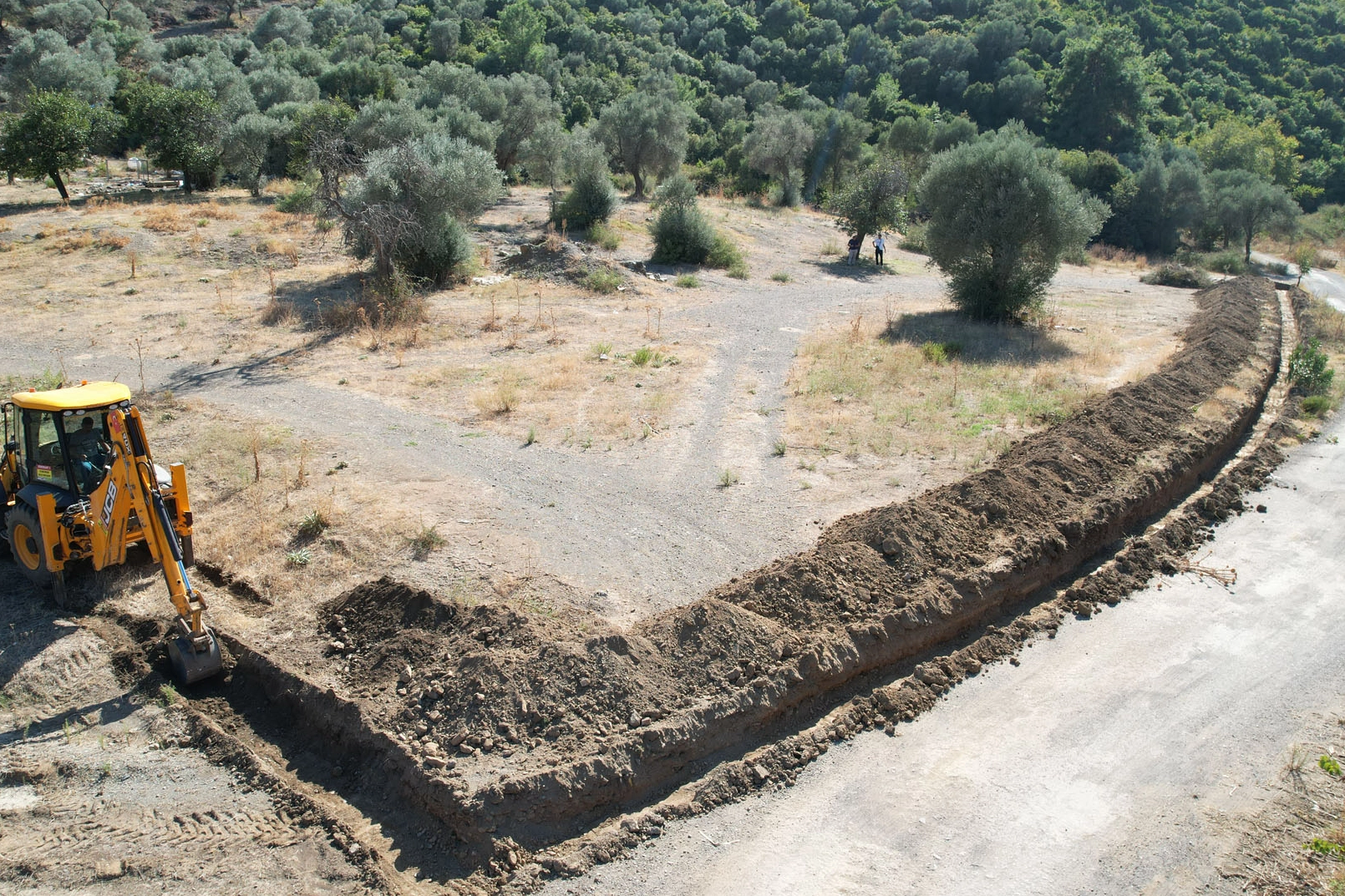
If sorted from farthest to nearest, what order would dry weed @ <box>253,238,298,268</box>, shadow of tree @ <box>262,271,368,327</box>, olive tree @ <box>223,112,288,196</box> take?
1. olive tree @ <box>223,112,288,196</box>
2. dry weed @ <box>253,238,298,268</box>
3. shadow of tree @ <box>262,271,368,327</box>

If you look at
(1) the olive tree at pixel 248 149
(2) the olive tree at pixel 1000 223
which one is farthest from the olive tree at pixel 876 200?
(1) the olive tree at pixel 248 149


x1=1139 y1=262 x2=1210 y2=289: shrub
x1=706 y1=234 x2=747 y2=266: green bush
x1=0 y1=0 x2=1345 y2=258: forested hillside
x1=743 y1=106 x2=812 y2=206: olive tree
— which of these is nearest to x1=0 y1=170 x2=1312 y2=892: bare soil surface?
x1=706 y1=234 x2=747 y2=266: green bush

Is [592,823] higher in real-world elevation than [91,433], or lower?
lower

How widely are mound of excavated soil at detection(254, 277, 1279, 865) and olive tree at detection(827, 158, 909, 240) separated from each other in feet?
75.0

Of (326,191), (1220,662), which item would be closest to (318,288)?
(326,191)

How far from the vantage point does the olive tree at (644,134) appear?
3772 cm

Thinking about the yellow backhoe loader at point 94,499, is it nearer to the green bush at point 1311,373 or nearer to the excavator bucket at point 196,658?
the excavator bucket at point 196,658

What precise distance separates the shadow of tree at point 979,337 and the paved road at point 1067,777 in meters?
9.36

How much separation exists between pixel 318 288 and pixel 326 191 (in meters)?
3.02

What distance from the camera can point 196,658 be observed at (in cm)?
759

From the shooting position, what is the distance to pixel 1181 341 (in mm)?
21203

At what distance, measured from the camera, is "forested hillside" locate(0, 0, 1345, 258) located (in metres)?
37.8

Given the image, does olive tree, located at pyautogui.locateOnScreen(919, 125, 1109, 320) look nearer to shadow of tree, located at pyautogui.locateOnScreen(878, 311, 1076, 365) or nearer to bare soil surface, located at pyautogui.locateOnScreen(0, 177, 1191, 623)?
shadow of tree, located at pyautogui.locateOnScreen(878, 311, 1076, 365)

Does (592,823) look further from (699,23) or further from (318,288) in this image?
(699,23)
